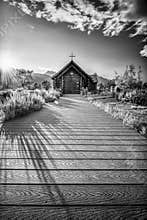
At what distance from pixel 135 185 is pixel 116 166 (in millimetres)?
408

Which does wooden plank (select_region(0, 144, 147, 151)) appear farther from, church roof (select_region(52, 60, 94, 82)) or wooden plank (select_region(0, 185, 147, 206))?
church roof (select_region(52, 60, 94, 82))

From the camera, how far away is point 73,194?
4.71ft

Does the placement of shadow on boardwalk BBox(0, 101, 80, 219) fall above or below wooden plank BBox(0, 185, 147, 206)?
above

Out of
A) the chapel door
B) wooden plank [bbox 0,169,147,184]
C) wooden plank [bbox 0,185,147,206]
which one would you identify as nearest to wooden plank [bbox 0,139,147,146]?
wooden plank [bbox 0,169,147,184]

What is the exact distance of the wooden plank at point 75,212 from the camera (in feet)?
3.91

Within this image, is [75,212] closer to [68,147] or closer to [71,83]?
[68,147]

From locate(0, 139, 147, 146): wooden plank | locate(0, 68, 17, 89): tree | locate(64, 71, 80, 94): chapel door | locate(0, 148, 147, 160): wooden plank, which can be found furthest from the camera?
locate(0, 68, 17, 89): tree

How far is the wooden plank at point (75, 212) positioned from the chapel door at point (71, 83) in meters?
21.6

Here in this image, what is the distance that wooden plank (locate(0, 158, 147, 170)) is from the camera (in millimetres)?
1929

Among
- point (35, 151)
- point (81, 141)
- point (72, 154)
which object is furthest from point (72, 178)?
point (81, 141)

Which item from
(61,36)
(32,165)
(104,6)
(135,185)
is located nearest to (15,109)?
(32,165)

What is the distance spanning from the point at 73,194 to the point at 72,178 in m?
0.26

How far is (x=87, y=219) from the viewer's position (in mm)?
1178

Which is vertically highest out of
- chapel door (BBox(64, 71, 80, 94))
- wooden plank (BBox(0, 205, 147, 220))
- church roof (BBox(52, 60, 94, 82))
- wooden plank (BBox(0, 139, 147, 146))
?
church roof (BBox(52, 60, 94, 82))
